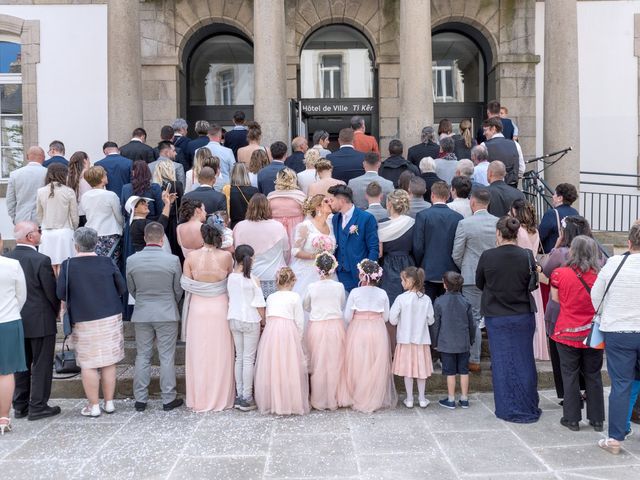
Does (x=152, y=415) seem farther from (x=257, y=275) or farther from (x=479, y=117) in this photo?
(x=479, y=117)

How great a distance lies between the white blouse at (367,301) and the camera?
6.64m

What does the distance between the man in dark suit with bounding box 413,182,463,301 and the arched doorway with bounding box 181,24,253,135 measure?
28.1ft

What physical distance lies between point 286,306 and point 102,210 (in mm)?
2741

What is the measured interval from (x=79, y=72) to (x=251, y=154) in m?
6.86

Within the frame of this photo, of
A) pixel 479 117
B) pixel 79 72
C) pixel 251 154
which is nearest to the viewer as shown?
pixel 251 154

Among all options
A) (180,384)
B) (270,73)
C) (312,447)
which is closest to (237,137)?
(270,73)

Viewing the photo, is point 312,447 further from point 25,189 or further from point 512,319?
point 25,189

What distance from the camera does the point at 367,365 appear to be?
6.62m

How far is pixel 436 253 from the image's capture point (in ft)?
23.7

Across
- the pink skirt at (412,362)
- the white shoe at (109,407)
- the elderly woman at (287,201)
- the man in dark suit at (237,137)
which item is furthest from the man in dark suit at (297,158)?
the white shoe at (109,407)

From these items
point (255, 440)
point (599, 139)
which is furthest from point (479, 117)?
point (255, 440)

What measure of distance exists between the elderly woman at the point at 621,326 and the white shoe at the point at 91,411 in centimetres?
467

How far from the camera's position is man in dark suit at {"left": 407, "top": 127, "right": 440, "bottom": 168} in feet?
30.5

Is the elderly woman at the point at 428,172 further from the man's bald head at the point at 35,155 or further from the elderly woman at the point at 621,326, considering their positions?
the man's bald head at the point at 35,155
